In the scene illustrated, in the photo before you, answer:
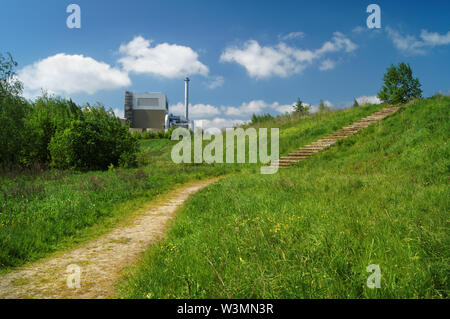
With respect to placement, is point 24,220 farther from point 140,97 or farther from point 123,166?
point 140,97

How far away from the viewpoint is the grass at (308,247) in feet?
8.36

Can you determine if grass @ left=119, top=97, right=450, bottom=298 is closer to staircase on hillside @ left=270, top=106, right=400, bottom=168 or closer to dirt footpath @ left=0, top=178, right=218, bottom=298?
dirt footpath @ left=0, top=178, right=218, bottom=298

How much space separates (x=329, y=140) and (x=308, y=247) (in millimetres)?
15553

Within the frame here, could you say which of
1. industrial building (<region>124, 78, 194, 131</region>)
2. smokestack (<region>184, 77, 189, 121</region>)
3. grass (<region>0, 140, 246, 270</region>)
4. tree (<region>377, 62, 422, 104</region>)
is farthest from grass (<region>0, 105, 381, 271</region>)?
smokestack (<region>184, 77, 189, 121</region>)

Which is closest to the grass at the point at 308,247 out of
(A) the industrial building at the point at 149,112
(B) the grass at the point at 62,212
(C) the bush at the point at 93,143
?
(B) the grass at the point at 62,212

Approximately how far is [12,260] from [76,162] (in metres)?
15.0

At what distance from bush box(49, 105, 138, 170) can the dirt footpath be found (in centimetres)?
1360

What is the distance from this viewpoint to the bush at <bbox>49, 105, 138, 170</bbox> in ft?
57.8

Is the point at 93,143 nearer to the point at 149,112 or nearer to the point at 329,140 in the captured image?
the point at 329,140

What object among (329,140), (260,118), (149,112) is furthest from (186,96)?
(329,140)

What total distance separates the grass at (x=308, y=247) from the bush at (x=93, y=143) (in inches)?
520

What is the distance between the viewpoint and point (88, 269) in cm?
395

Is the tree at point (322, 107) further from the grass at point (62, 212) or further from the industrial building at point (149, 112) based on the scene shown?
the industrial building at point (149, 112)
